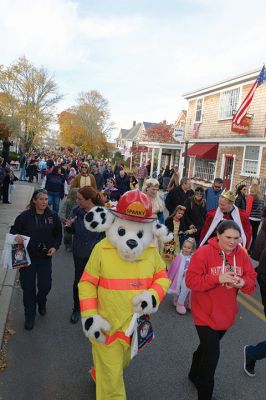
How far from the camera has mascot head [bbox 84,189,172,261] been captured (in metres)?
2.71

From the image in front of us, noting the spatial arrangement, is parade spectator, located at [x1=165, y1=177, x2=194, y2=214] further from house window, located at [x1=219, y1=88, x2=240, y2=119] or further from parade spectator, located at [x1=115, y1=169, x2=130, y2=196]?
house window, located at [x1=219, y1=88, x2=240, y2=119]

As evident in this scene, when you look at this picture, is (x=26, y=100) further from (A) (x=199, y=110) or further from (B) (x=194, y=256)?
(B) (x=194, y=256)

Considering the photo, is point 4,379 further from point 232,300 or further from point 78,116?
point 78,116

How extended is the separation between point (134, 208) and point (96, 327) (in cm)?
94

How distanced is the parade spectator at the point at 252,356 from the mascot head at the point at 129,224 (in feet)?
5.79

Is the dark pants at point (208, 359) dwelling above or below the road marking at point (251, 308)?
above

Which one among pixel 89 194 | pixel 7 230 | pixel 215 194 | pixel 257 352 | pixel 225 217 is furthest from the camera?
pixel 7 230

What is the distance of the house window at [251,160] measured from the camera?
1638 centimetres

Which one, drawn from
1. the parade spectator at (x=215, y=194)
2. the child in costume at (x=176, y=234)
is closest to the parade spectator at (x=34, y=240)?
the child in costume at (x=176, y=234)

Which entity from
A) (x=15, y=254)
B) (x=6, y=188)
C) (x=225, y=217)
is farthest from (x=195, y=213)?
(x=6, y=188)

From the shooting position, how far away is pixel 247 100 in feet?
49.4

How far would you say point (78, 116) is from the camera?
55500 millimetres

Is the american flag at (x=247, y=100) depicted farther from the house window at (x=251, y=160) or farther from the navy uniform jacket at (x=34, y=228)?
the navy uniform jacket at (x=34, y=228)

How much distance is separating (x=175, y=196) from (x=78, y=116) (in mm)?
50569
